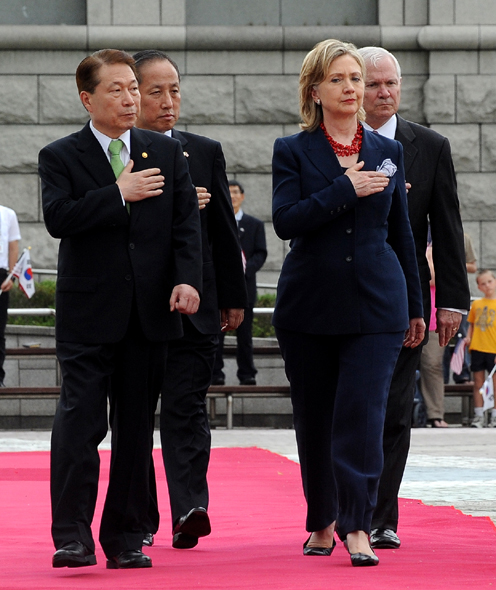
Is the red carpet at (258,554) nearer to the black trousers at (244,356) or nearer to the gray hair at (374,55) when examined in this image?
the gray hair at (374,55)

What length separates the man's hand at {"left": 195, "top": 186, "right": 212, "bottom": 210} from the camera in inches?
219

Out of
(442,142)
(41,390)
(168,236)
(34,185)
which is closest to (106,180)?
(168,236)

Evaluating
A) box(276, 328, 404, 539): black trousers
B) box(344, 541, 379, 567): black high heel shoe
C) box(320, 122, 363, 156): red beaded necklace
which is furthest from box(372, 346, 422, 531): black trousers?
box(320, 122, 363, 156): red beaded necklace

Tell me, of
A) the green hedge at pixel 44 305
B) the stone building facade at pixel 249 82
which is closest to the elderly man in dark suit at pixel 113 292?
the green hedge at pixel 44 305

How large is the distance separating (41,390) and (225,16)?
19.7ft

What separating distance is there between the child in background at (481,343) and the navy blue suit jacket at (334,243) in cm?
752

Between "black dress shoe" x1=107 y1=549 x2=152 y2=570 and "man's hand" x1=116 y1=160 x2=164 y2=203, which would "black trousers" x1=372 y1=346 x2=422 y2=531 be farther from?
"man's hand" x1=116 y1=160 x2=164 y2=203

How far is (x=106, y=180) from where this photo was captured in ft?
16.0

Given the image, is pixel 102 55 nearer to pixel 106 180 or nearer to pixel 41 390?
pixel 106 180

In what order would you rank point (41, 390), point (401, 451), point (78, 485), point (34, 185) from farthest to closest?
point (34, 185) < point (41, 390) < point (401, 451) < point (78, 485)

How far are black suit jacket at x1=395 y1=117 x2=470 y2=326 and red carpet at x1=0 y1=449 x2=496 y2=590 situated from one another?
1027 millimetres

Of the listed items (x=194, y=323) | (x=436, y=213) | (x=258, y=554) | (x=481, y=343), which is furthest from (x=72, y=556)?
(x=481, y=343)

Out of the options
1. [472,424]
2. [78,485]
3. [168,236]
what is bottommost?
[472,424]

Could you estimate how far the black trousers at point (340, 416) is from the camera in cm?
478
